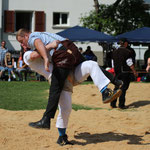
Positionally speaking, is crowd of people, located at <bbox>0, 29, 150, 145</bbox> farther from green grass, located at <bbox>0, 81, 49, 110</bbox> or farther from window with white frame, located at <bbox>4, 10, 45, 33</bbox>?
window with white frame, located at <bbox>4, 10, 45, 33</bbox>

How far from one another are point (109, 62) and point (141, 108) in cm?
1062

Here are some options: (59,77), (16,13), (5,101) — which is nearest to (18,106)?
(5,101)

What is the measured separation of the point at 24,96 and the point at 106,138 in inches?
264

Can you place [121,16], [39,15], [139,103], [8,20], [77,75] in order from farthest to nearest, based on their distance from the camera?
[39,15], [8,20], [121,16], [139,103], [77,75]

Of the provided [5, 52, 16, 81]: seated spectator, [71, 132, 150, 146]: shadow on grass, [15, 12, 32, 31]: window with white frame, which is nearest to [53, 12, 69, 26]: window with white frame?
[15, 12, 32, 31]: window with white frame

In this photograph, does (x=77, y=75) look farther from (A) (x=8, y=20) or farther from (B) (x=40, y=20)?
(B) (x=40, y=20)

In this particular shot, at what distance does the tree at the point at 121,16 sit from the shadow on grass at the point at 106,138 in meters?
18.3

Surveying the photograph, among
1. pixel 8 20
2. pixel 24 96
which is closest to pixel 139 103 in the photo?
pixel 24 96

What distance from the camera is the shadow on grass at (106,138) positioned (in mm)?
6750

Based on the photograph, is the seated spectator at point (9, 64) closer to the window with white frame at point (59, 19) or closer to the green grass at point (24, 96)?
the green grass at point (24, 96)

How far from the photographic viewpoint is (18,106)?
11.1 metres

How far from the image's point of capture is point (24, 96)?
13.3 metres

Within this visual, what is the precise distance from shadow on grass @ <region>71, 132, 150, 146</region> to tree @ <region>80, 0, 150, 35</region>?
719 inches

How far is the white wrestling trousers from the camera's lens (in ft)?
20.0
